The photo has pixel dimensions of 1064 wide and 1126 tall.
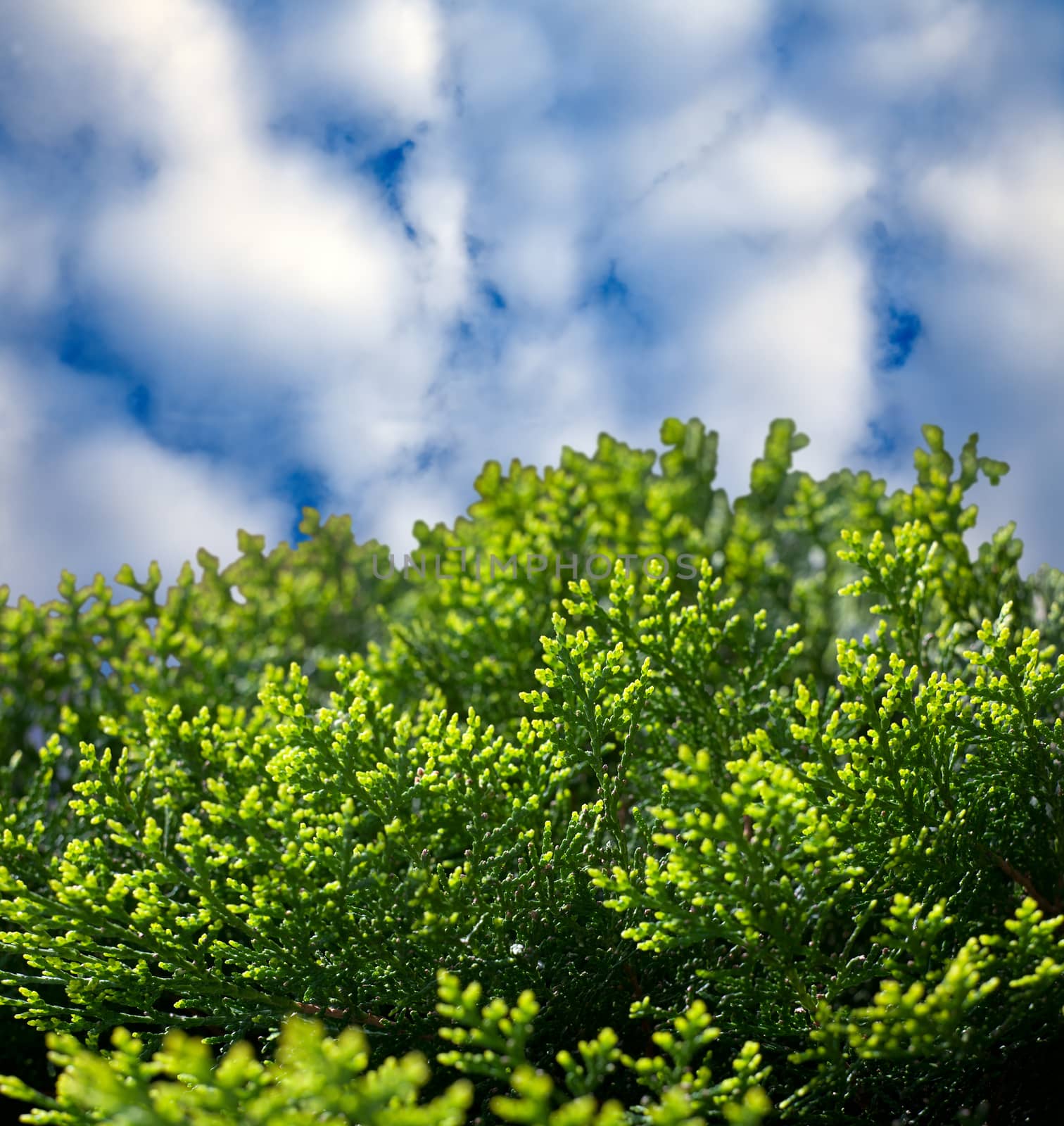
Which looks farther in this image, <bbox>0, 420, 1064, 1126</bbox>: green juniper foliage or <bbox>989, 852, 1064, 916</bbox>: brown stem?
<bbox>989, 852, 1064, 916</bbox>: brown stem

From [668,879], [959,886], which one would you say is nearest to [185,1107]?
[668,879]

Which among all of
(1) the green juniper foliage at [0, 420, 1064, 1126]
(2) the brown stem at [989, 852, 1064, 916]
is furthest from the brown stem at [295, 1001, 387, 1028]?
(2) the brown stem at [989, 852, 1064, 916]

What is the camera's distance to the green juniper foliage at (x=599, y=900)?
2225 mm

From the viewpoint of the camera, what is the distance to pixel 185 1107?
204 centimetres

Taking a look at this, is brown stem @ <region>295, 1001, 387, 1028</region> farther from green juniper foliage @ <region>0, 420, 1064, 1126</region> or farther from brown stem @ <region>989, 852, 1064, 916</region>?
brown stem @ <region>989, 852, 1064, 916</region>

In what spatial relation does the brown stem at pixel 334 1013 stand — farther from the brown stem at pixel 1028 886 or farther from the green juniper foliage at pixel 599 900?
the brown stem at pixel 1028 886

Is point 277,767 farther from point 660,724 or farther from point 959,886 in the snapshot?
point 959,886

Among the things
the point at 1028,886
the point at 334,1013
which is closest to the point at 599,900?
the point at 334,1013

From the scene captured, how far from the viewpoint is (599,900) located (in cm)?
321

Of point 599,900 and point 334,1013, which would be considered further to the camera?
point 599,900

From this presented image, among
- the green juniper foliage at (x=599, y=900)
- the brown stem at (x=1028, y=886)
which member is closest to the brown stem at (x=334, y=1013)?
the green juniper foliage at (x=599, y=900)

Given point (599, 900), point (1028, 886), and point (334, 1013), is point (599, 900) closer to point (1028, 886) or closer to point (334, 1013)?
point (334, 1013)

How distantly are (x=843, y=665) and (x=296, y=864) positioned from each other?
188 cm

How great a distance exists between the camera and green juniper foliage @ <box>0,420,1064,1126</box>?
2225 mm
